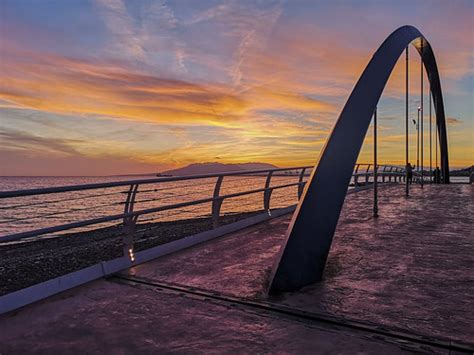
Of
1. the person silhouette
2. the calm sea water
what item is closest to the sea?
the calm sea water

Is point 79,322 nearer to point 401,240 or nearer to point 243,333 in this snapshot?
point 243,333

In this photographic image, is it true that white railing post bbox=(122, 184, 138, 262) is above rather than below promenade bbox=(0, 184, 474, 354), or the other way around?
above

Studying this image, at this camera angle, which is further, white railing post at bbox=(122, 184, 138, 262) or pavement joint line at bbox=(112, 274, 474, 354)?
white railing post at bbox=(122, 184, 138, 262)

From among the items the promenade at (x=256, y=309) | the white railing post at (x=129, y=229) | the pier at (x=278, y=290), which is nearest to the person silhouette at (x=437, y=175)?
the pier at (x=278, y=290)

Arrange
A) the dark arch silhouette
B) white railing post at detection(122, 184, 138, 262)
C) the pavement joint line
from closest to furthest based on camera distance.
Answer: the pavement joint line → the dark arch silhouette → white railing post at detection(122, 184, 138, 262)

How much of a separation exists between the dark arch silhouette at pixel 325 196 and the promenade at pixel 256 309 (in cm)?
21

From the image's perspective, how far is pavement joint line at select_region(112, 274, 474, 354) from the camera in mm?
2857

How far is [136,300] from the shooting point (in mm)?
3859

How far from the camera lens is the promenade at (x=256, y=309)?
2898 mm

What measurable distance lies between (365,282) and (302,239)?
824mm

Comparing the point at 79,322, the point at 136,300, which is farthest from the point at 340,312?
the point at 79,322

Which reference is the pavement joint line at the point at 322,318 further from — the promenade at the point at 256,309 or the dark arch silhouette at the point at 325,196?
the dark arch silhouette at the point at 325,196

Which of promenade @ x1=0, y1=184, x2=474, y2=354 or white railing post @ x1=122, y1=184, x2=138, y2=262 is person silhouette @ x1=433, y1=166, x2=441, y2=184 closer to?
promenade @ x1=0, y1=184, x2=474, y2=354

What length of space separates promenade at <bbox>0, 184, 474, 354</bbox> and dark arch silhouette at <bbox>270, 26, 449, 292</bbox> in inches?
8.4
